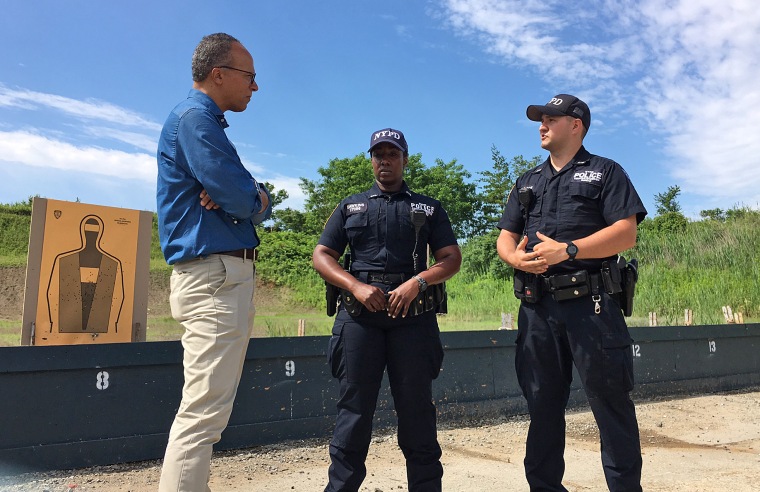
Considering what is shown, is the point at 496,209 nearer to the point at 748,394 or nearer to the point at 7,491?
the point at 748,394

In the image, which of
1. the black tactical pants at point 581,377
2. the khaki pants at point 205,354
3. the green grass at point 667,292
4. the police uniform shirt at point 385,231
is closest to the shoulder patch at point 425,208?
the police uniform shirt at point 385,231

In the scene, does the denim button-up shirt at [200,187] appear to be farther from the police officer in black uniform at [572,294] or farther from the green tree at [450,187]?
the green tree at [450,187]

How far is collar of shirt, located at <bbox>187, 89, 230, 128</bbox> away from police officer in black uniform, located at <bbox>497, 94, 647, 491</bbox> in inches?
64.3

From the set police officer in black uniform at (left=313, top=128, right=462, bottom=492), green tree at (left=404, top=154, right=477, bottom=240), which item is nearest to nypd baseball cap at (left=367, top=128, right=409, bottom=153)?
police officer in black uniform at (left=313, top=128, right=462, bottom=492)

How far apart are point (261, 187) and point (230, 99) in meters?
0.45

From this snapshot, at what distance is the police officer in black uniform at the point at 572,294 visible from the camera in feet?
9.29

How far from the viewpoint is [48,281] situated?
15.0 feet

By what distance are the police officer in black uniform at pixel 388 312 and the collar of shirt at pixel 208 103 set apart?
898 mm

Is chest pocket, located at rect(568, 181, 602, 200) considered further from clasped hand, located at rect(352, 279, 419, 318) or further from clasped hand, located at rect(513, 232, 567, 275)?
clasped hand, located at rect(352, 279, 419, 318)

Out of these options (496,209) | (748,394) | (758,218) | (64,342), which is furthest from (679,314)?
(496,209)

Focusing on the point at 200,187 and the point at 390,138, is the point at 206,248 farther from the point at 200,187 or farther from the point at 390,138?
the point at 390,138

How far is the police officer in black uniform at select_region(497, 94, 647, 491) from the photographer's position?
9.29 feet

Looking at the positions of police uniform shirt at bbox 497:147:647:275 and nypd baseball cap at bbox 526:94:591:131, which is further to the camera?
nypd baseball cap at bbox 526:94:591:131

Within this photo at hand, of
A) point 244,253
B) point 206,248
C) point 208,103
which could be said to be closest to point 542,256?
point 244,253
